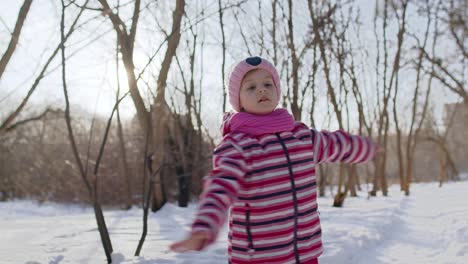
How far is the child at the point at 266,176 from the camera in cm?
174

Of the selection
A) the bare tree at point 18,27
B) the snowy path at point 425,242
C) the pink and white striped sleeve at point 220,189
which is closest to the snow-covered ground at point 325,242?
the snowy path at point 425,242

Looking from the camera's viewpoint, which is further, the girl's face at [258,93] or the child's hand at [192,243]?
the girl's face at [258,93]

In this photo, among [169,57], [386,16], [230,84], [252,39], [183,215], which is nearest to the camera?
[230,84]

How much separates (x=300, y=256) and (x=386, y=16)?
14.0m

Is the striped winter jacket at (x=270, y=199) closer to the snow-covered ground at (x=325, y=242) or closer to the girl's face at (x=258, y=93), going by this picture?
the girl's face at (x=258, y=93)

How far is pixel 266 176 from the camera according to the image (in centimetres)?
175

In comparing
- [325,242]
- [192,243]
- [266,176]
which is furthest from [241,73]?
[325,242]

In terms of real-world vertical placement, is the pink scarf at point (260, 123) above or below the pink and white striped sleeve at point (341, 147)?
above

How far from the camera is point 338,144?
6.57 feet

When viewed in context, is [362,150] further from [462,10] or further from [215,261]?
[462,10]

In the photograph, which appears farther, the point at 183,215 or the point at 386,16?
the point at 386,16

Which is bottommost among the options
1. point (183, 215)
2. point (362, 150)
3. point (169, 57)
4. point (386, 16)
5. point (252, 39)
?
point (183, 215)

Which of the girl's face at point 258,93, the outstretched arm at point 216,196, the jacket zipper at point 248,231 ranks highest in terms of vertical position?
the girl's face at point 258,93

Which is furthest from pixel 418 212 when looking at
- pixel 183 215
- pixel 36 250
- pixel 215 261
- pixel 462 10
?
pixel 462 10
